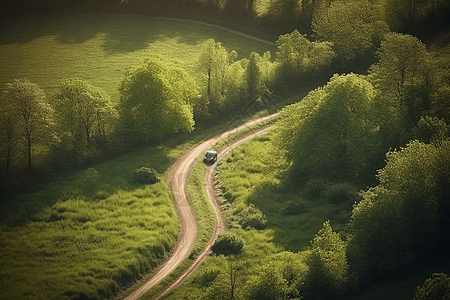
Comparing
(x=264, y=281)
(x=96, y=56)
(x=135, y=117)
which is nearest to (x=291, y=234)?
(x=264, y=281)

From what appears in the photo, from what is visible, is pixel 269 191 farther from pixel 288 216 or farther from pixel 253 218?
pixel 253 218

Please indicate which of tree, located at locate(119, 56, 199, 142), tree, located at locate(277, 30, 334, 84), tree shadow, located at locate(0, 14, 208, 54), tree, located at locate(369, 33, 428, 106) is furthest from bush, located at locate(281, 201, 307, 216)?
tree shadow, located at locate(0, 14, 208, 54)

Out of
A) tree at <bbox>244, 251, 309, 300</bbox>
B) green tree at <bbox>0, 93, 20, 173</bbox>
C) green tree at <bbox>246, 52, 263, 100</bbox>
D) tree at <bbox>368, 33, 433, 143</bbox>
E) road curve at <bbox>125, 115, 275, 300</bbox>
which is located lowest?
road curve at <bbox>125, 115, 275, 300</bbox>

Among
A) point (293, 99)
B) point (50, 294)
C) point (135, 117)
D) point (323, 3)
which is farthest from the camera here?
point (323, 3)

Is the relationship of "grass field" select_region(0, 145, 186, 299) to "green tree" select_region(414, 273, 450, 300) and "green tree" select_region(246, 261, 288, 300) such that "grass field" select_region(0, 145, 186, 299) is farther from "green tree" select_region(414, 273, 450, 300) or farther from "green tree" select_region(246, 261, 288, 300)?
"green tree" select_region(414, 273, 450, 300)

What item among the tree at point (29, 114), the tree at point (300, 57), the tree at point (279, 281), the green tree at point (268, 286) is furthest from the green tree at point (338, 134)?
the tree at point (29, 114)

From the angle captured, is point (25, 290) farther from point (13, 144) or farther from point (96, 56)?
point (96, 56)

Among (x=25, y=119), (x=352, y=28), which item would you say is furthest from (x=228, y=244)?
(x=352, y=28)
